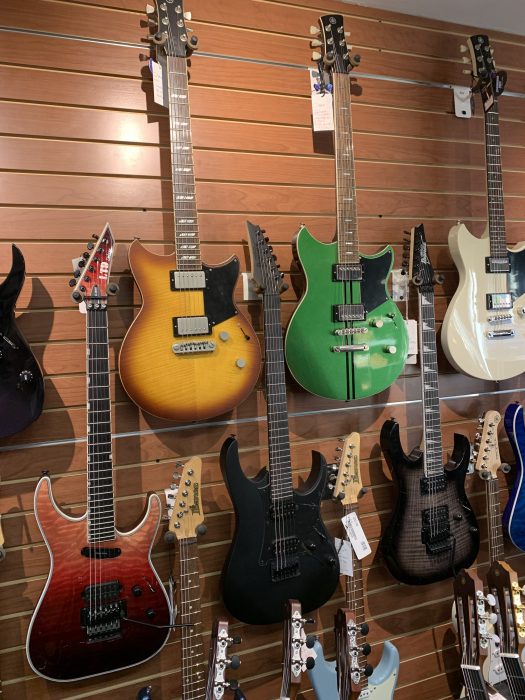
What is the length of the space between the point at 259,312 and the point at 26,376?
86cm

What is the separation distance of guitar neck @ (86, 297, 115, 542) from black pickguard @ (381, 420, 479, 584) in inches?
41.2

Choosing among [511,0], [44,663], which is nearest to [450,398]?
[511,0]

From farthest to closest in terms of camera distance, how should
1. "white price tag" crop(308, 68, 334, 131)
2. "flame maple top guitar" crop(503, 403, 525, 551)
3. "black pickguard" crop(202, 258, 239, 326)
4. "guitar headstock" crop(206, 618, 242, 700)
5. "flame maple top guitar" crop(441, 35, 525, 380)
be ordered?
1. "flame maple top guitar" crop(503, 403, 525, 551)
2. "flame maple top guitar" crop(441, 35, 525, 380)
3. "white price tag" crop(308, 68, 334, 131)
4. "black pickguard" crop(202, 258, 239, 326)
5. "guitar headstock" crop(206, 618, 242, 700)

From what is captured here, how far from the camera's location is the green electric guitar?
1.95m

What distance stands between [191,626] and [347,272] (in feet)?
4.33

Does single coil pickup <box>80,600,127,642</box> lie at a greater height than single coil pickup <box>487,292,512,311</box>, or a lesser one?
lesser

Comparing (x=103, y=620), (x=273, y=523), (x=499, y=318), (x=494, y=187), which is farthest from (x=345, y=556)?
(x=494, y=187)

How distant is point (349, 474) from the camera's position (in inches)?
80.3

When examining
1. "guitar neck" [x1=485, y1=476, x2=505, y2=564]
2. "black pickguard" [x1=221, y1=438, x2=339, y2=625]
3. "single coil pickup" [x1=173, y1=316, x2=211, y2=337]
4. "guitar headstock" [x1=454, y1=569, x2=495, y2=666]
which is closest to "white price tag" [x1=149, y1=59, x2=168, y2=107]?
"single coil pickup" [x1=173, y1=316, x2=211, y2=337]

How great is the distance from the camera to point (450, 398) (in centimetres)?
242

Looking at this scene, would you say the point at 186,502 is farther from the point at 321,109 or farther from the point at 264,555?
the point at 321,109

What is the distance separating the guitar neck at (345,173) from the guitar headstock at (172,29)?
57cm

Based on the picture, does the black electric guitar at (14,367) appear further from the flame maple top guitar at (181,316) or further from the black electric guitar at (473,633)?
the black electric guitar at (473,633)

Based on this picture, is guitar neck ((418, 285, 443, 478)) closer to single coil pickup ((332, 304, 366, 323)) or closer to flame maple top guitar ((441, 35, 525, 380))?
flame maple top guitar ((441, 35, 525, 380))
